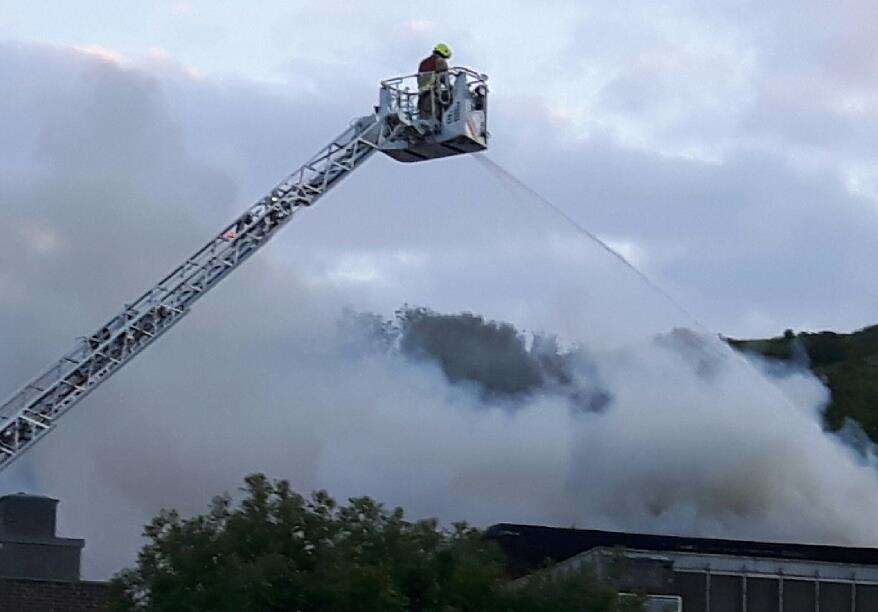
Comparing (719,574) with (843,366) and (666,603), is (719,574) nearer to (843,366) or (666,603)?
(666,603)

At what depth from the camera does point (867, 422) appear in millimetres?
87875

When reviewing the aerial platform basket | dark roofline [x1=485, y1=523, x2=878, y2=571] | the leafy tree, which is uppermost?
the aerial platform basket

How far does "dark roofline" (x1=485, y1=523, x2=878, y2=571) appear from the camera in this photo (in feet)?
146

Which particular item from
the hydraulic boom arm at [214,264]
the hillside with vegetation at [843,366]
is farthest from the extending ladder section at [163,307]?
the hillside with vegetation at [843,366]

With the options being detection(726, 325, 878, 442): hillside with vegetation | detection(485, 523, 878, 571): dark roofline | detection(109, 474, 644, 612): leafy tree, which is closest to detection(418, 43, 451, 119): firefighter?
detection(109, 474, 644, 612): leafy tree

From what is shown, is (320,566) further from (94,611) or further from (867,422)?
(867,422)

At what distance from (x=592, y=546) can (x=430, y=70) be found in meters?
14.2

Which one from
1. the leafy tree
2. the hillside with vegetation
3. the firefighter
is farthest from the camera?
the hillside with vegetation

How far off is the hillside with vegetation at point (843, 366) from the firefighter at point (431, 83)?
159ft

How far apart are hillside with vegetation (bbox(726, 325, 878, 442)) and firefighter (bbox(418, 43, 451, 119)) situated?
159 ft

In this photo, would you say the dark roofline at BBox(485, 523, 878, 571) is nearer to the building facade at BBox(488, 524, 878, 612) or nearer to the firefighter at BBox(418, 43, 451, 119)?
the building facade at BBox(488, 524, 878, 612)

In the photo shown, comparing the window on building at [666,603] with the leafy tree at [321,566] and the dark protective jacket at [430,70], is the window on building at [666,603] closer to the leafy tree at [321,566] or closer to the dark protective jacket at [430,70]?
the leafy tree at [321,566]

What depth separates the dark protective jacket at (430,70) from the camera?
35375 millimetres

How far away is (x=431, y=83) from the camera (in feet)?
116
